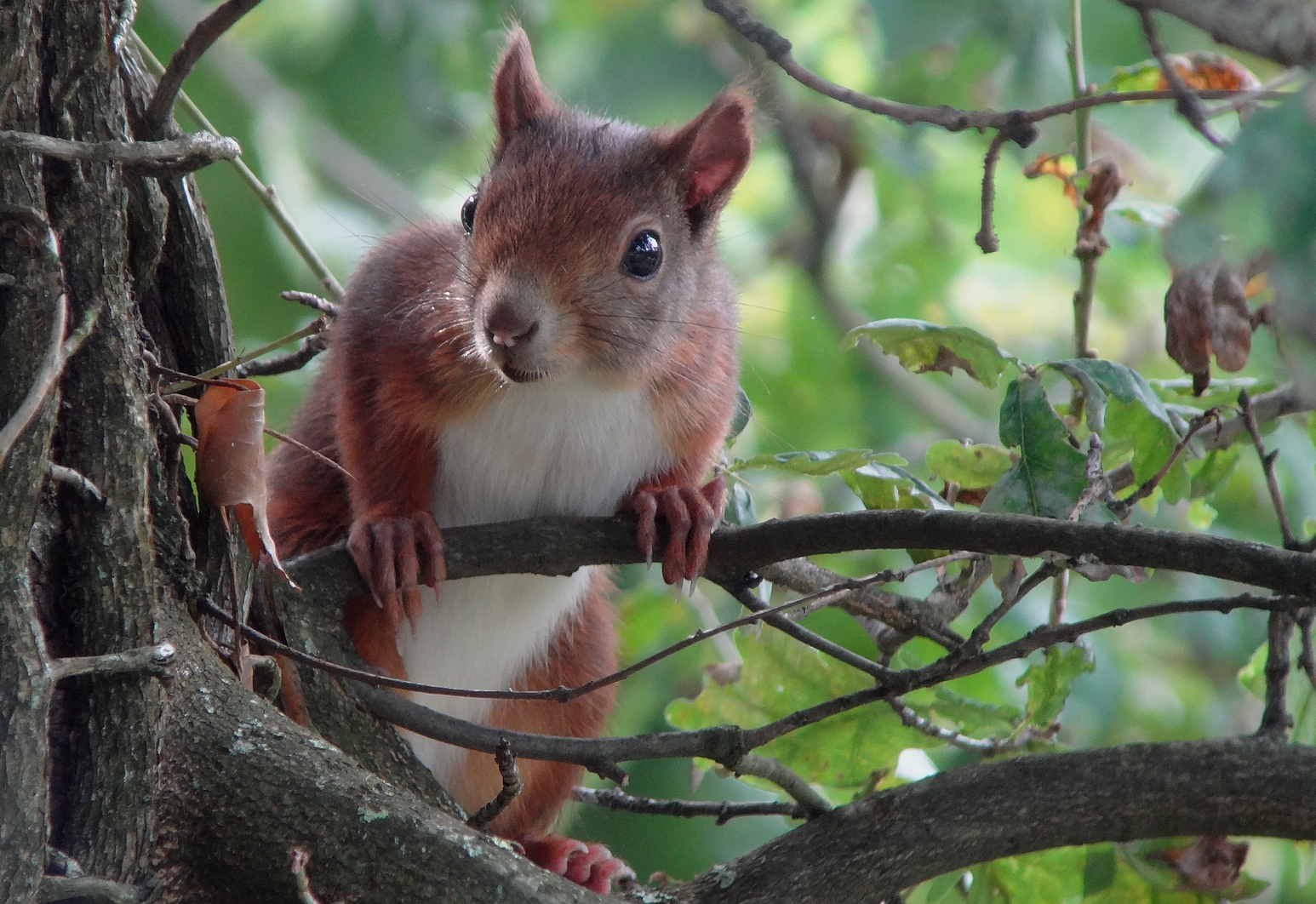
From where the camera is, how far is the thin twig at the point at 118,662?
105 centimetres

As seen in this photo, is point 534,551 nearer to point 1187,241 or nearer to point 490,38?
point 1187,241

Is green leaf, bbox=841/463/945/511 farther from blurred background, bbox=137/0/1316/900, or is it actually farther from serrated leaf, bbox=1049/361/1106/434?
blurred background, bbox=137/0/1316/900

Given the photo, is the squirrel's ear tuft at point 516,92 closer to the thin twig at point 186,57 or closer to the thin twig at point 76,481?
the thin twig at point 186,57

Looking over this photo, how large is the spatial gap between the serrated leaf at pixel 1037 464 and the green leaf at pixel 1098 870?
19.3 inches

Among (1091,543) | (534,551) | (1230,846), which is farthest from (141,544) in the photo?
(1230,846)

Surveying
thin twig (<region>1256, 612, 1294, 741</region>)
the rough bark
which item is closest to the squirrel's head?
the rough bark

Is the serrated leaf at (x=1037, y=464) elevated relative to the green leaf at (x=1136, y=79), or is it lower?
lower

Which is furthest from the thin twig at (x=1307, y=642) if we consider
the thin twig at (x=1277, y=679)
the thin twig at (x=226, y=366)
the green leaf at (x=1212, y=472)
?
the thin twig at (x=226, y=366)

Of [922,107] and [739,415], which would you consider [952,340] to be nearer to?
[922,107]

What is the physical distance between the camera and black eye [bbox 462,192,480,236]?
6.72 feet

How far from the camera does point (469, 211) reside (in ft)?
6.76

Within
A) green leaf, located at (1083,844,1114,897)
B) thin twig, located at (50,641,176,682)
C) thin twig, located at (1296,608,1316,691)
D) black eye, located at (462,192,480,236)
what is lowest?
thin twig, located at (50,641,176,682)

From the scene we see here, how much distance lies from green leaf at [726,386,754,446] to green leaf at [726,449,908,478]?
62cm

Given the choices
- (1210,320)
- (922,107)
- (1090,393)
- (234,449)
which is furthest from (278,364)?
(1210,320)
